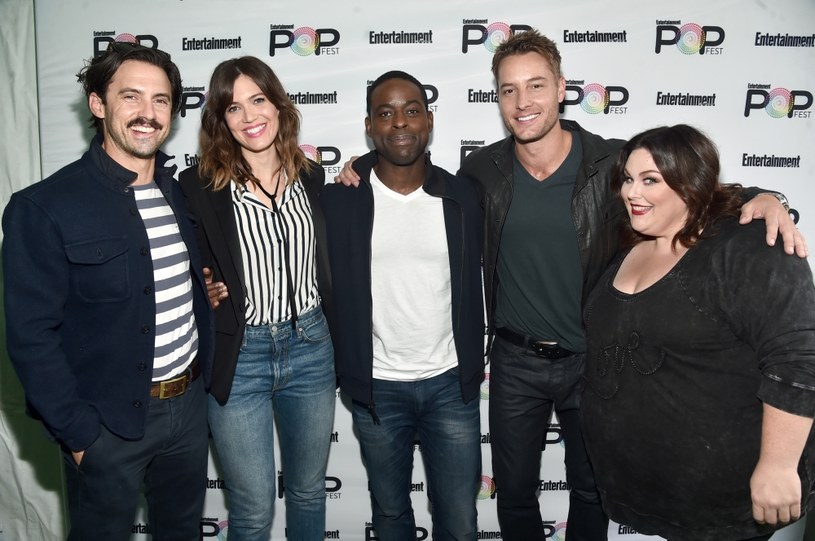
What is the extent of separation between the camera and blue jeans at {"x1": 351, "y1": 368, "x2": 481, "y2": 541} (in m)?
2.10

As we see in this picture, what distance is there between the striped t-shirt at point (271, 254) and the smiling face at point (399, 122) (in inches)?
16.1

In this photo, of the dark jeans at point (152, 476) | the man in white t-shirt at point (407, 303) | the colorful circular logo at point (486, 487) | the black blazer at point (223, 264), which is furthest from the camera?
the colorful circular logo at point (486, 487)

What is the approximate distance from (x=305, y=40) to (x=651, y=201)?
1889mm

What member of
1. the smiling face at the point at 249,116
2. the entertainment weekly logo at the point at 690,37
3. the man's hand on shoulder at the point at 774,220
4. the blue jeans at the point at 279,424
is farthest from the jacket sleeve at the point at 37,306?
the entertainment weekly logo at the point at 690,37

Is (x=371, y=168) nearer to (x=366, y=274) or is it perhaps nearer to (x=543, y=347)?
(x=366, y=274)

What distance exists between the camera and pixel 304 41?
271 centimetres

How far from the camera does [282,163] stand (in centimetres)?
212

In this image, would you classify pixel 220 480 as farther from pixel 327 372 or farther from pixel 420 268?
pixel 420 268

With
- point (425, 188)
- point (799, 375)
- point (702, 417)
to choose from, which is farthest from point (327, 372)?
point (799, 375)

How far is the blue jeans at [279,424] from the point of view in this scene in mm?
1968

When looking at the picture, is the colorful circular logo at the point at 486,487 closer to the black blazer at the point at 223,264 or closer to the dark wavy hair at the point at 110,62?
the black blazer at the point at 223,264

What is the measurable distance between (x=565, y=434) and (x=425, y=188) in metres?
1.14

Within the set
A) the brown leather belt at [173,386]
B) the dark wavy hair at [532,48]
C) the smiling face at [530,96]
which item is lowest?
the brown leather belt at [173,386]

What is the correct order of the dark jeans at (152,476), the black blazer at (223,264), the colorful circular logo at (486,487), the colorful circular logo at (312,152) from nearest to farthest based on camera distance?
the dark jeans at (152,476), the black blazer at (223,264), the colorful circular logo at (312,152), the colorful circular logo at (486,487)
